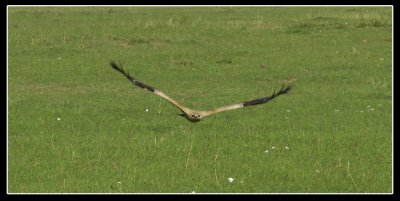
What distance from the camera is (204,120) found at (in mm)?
13031

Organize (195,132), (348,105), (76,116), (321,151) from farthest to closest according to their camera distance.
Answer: (348,105) → (76,116) → (195,132) → (321,151)

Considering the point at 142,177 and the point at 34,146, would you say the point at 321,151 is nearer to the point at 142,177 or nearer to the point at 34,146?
the point at 142,177

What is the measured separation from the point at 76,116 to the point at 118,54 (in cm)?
919

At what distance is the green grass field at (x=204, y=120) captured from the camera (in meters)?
9.65

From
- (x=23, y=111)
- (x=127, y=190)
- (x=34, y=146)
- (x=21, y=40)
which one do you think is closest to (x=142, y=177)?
(x=127, y=190)

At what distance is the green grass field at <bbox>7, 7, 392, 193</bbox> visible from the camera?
9648 mm

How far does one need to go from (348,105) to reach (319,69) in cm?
493

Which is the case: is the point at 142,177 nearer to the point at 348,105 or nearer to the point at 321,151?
the point at 321,151

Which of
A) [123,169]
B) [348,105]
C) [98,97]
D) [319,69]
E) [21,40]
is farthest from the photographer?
[21,40]

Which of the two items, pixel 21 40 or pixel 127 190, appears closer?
pixel 127 190

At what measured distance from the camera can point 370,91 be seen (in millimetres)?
16156

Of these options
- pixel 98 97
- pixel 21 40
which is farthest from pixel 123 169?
pixel 21 40

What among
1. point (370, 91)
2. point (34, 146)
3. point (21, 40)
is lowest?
point (21, 40)

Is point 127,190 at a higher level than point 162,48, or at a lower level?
higher
